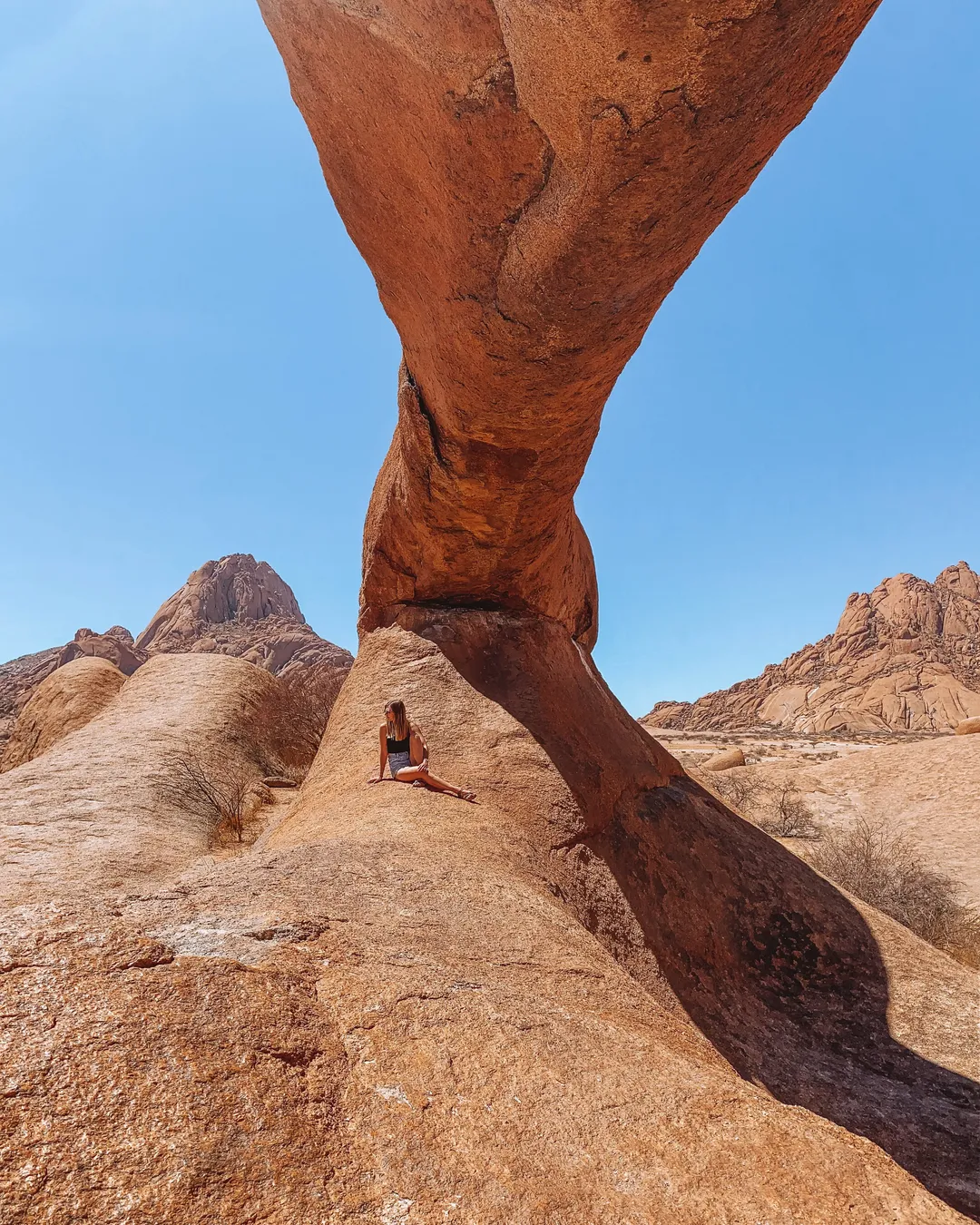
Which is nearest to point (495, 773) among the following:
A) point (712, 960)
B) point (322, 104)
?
point (712, 960)

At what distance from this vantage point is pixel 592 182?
2.62 meters

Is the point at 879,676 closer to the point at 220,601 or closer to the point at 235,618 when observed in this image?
the point at 235,618

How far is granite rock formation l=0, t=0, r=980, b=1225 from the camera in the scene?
1314mm

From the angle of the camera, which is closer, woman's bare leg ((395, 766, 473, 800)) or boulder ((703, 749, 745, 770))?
woman's bare leg ((395, 766, 473, 800))

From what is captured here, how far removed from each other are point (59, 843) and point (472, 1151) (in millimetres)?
3770

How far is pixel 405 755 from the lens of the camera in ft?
13.7

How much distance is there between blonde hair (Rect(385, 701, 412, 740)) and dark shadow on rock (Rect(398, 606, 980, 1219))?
2.76ft

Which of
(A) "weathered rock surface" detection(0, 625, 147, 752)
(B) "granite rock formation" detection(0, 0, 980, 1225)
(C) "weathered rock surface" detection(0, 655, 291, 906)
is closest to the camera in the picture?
(B) "granite rock formation" detection(0, 0, 980, 1225)

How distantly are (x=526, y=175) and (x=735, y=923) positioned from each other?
13.8 feet

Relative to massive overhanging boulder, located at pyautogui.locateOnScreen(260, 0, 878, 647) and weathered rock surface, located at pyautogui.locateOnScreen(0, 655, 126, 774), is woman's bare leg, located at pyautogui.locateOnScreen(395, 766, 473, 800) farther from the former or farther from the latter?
weathered rock surface, located at pyautogui.locateOnScreen(0, 655, 126, 774)

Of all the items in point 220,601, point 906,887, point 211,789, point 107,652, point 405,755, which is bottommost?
point 906,887

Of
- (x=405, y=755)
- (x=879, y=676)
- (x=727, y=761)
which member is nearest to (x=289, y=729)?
(x=405, y=755)

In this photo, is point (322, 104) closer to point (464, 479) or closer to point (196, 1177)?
point (464, 479)

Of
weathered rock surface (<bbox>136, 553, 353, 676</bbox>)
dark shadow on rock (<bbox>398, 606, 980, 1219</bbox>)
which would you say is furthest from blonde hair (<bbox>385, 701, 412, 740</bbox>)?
weathered rock surface (<bbox>136, 553, 353, 676</bbox>)
